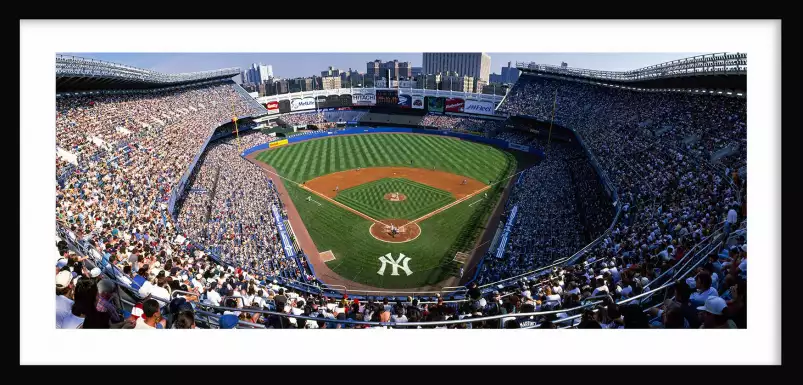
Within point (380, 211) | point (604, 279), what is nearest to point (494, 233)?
point (380, 211)

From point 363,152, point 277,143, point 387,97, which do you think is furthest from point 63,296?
point 387,97

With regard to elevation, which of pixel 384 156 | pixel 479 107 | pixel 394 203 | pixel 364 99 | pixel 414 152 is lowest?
pixel 394 203

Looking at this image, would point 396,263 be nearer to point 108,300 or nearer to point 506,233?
point 506,233

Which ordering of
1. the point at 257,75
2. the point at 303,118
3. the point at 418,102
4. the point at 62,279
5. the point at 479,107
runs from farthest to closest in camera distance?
the point at 257,75, the point at 418,102, the point at 303,118, the point at 479,107, the point at 62,279

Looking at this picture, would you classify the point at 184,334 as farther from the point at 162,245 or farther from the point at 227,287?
→ the point at 162,245

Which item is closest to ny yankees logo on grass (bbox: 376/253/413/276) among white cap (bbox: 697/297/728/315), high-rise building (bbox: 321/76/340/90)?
white cap (bbox: 697/297/728/315)

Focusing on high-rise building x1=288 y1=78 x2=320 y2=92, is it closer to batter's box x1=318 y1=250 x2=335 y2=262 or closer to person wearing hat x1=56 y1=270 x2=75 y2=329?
batter's box x1=318 y1=250 x2=335 y2=262

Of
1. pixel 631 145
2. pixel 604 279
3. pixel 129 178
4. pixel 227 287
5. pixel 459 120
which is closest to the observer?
pixel 604 279

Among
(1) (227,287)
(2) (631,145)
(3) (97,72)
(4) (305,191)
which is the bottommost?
(1) (227,287)
